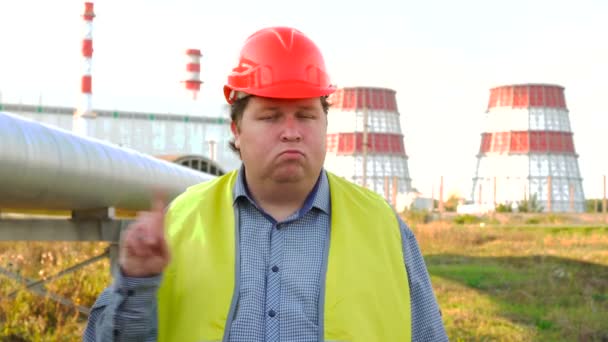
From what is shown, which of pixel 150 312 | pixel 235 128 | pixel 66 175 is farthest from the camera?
pixel 66 175

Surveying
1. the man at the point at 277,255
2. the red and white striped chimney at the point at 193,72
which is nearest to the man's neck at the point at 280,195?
the man at the point at 277,255

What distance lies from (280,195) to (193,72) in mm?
42253

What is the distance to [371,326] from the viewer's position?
2.14m

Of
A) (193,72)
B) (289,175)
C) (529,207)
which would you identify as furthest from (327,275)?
(529,207)

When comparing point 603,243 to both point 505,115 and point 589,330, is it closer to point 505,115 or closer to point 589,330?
point 589,330

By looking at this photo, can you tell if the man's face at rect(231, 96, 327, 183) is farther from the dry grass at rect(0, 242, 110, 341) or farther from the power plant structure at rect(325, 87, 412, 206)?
the power plant structure at rect(325, 87, 412, 206)

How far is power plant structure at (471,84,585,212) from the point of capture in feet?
180

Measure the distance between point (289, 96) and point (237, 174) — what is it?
0.93ft

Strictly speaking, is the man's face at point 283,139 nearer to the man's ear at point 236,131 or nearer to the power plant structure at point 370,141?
the man's ear at point 236,131

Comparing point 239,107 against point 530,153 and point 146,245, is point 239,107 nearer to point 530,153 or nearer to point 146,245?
point 146,245

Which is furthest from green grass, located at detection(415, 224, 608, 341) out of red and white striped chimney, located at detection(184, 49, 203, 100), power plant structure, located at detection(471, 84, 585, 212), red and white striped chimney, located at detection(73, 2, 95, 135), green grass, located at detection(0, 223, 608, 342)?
power plant structure, located at detection(471, 84, 585, 212)

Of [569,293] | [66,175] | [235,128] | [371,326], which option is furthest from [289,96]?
[569,293]

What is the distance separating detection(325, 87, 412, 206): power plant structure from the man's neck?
51119mm

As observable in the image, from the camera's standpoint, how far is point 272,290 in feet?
6.79
